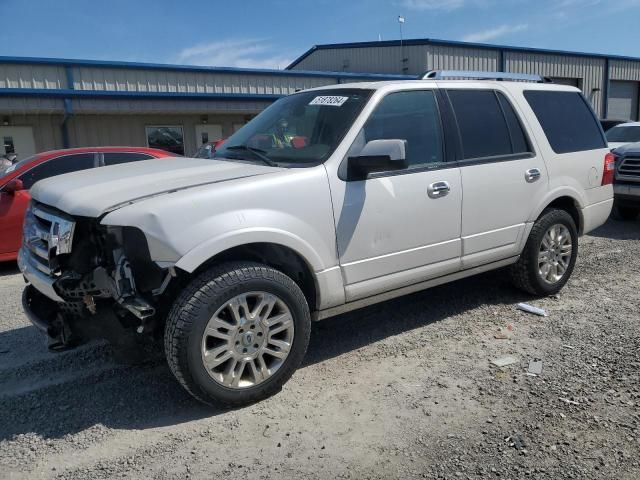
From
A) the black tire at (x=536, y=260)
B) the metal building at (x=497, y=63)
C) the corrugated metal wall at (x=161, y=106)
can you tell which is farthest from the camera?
the metal building at (x=497, y=63)

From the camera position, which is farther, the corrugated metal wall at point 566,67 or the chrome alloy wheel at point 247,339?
the corrugated metal wall at point 566,67

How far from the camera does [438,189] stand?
400cm

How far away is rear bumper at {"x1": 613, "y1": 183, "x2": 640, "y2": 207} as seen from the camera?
8.72 metres

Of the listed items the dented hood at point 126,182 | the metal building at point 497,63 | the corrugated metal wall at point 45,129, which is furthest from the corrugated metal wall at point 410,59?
the dented hood at point 126,182

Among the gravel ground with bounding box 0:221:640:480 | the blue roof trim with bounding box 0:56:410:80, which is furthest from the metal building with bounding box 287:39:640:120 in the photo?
the gravel ground with bounding box 0:221:640:480

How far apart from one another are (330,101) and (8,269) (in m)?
5.53

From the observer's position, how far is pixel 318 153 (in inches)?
144

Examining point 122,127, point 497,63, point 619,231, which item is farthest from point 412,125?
point 497,63

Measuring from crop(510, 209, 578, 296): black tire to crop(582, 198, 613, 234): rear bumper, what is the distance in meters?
0.20

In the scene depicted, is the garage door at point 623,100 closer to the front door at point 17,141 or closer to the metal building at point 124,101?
the metal building at point 124,101

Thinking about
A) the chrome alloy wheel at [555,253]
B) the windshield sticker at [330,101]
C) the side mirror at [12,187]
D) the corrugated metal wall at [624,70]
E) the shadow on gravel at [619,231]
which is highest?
the corrugated metal wall at [624,70]

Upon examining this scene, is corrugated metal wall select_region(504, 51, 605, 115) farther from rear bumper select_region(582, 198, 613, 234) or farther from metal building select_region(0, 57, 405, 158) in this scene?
rear bumper select_region(582, 198, 613, 234)

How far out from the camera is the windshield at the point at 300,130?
3.72 m

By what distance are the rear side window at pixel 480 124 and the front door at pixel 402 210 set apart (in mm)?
252
